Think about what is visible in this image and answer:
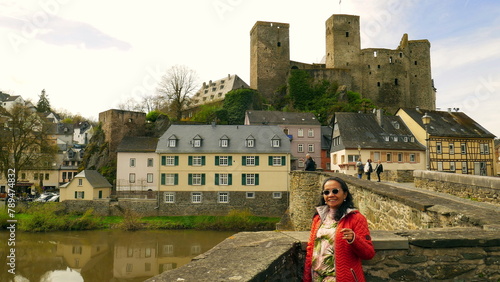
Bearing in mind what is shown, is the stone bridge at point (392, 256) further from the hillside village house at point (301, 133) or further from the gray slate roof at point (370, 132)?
the hillside village house at point (301, 133)

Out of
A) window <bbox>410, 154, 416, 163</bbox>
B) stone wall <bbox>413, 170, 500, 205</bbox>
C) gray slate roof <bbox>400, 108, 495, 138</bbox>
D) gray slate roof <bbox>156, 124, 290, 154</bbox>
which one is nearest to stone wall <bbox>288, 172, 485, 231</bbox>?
stone wall <bbox>413, 170, 500, 205</bbox>

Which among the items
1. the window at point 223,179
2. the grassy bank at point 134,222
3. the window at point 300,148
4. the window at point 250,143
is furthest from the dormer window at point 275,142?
the window at point 300,148

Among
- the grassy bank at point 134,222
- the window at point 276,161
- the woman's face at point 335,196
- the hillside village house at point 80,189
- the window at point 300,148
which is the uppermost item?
the window at point 300,148

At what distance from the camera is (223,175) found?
1369 inches

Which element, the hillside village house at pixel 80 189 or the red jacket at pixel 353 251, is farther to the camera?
the hillside village house at pixel 80 189

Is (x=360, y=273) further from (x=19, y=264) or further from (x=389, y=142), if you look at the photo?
(x=389, y=142)

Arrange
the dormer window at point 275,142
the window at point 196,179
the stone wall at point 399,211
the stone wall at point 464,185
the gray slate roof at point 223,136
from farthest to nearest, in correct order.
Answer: the dormer window at point 275,142
the gray slate roof at point 223,136
the window at point 196,179
the stone wall at point 464,185
the stone wall at point 399,211

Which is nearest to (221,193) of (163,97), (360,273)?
(163,97)

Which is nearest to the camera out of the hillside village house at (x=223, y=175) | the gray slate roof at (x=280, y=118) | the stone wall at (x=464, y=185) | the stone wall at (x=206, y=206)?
the stone wall at (x=464, y=185)

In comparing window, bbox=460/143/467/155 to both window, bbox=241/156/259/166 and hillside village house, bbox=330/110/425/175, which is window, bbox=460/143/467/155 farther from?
window, bbox=241/156/259/166

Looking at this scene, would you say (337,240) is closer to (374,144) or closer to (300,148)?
(374,144)

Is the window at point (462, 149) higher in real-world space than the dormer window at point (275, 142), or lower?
lower

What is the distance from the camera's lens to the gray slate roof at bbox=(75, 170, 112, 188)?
36531 millimetres

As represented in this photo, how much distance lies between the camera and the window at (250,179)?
114 feet
